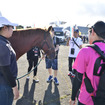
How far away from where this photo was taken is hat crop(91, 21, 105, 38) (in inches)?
52.4

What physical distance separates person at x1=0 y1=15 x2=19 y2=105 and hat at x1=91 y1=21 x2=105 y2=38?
3.84 ft

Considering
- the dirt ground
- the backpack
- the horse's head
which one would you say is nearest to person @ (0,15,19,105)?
the backpack

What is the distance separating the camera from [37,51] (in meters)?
4.11

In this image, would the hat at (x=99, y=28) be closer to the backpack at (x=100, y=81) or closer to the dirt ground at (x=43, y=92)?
the backpack at (x=100, y=81)

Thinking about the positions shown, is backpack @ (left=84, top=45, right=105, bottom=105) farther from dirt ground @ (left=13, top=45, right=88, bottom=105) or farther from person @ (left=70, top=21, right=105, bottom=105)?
dirt ground @ (left=13, top=45, right=88, bottom=105)

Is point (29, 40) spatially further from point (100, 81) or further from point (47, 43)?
point (100, 81)

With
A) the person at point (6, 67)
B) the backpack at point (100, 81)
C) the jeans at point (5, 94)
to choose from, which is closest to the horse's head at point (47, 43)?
the person at point (6, 67)

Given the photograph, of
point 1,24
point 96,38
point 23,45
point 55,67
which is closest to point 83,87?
point 96,38

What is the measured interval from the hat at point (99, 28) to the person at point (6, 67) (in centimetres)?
117

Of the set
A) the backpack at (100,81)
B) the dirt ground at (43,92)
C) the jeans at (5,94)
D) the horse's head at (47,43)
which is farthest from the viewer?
the dirt ground at (43,92)

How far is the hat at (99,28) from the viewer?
4.37ft

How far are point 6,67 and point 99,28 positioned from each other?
1.30m

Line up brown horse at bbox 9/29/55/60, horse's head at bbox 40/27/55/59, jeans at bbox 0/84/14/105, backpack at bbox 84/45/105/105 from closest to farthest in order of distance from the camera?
backpack at bbox 84/45/105/105 → jeans at bbox 0/84/14/105 → brown horse at bbox 9/29/55/60 → horse's head at bbox 40/27/55/59

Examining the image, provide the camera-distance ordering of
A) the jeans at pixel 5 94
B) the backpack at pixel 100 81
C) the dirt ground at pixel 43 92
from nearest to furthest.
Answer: the backpack at pixel 100 81, the jeans at pixel 5 94, the dirt ground at pixel 43 92
